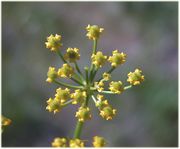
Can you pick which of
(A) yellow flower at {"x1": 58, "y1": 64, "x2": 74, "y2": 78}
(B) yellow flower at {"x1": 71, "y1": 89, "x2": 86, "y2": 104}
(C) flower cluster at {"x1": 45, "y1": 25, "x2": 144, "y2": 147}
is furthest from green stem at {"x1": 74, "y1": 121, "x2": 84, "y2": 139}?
(A) yellow flower at {"x1": 58, "y1": 64, "x2": 74, "y2": 78}

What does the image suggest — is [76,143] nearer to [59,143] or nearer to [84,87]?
[59,143]

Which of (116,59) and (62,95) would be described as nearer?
(62,95)

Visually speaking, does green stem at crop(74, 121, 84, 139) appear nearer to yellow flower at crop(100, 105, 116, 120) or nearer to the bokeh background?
yellow flower at crop(100, 105, 116, 120)

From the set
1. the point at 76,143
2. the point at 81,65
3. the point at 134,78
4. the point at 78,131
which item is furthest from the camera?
the point at 81,65

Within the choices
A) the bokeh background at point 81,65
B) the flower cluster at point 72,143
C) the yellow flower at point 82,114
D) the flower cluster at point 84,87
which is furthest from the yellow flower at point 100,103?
the bokeh background at point 81,65

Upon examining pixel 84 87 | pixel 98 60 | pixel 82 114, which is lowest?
pixel 82 114

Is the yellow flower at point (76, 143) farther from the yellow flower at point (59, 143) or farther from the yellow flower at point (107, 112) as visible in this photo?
A: the yellow flower at point (107, 112)

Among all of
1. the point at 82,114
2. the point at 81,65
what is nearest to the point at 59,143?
the point at 82,114

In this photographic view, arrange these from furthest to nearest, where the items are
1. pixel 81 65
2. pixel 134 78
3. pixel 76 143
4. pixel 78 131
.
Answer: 1. pixel 81 65
2. pixel 134 78
3. pixel 78 131
4. pixel 76 143

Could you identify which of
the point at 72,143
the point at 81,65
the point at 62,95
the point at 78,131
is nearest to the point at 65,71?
the point at 62,95

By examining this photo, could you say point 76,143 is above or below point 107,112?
below
